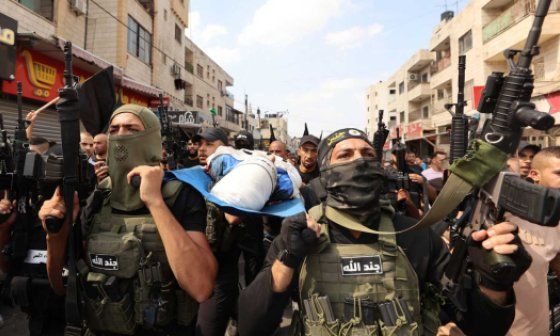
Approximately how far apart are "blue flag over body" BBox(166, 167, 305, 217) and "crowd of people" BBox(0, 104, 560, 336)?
0.07 meters

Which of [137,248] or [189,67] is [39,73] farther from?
[189,67]

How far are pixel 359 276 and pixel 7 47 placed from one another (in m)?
9.11

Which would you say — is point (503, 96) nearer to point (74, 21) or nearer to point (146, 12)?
point (74, 21)

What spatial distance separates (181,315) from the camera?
1861mm

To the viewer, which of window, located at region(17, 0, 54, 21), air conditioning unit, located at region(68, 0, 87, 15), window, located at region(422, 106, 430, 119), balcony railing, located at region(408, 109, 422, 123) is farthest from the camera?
balcony railing, located at region(408, 109, 422, 123)

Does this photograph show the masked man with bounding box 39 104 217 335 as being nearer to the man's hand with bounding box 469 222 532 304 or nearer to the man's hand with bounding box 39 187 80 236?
the man's hand with bounding box 39 187 80 236

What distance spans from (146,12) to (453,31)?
19.0 metres

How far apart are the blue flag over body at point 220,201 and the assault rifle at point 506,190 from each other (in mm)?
893

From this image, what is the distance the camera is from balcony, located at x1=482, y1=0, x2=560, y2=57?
1346cm

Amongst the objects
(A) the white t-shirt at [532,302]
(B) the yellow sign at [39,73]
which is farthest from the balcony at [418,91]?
(A) the white t-shirt at [532,302]

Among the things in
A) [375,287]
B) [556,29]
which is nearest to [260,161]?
[375,287]

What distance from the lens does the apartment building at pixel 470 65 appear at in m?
13.5

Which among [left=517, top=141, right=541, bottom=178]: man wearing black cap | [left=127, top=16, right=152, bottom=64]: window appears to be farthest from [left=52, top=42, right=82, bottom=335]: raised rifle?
[left=127, top=16, right=152, bottom=64]: window

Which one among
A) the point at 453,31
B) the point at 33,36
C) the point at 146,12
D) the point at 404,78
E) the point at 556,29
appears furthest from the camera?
the point at 404,78
